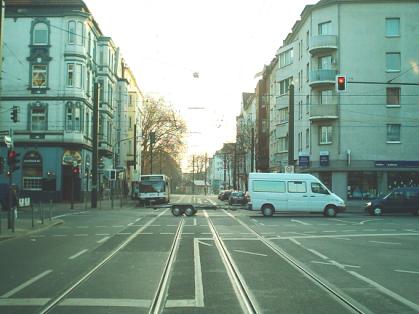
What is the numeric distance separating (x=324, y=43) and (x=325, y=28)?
2.18 meters

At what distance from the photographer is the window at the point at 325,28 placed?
49612 millimetres

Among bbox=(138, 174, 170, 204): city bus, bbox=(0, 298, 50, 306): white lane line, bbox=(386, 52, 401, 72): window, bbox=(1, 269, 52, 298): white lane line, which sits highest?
bbox=(386, 52, 401, 72): window

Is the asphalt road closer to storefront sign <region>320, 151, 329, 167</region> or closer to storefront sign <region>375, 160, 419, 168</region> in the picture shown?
storefront sign <region>320, 151, 329, 167</region>

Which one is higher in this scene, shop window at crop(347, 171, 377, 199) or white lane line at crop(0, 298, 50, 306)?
shop window at crop(347, 171, 377, 199)

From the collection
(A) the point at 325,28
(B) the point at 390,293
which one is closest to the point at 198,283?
(B) the point at 390,293

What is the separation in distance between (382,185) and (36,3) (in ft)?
105

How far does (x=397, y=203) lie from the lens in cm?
3766

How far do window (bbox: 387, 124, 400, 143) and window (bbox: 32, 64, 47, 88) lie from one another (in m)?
28.5

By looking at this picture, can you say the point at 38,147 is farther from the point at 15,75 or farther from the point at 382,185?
the point at 382,185

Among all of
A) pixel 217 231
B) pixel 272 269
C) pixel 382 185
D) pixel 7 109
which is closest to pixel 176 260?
pixel 272 269

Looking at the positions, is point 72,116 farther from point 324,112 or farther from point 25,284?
point 25,284

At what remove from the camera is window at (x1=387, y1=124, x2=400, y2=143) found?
157 ft

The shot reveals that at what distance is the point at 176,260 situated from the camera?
1355cm

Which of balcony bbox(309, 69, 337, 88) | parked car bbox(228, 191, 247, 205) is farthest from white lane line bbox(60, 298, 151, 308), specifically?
parked car bbox(228, 191, 247, 205)
